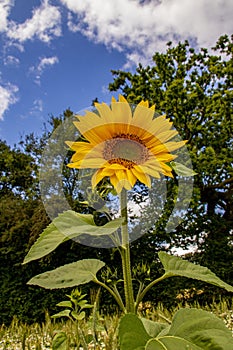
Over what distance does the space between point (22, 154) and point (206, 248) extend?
6.83 m

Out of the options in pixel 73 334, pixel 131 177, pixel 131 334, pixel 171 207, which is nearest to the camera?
pixel 131 334

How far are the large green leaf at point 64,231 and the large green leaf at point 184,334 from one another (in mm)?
117

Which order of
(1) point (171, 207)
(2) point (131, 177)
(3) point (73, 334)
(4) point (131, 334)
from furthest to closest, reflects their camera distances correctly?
(1) point (171, 207) < (3) point (73, 334) < (2) point (131, 177) < (4) point (131, 334)

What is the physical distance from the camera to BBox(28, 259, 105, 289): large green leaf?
556 millimetres

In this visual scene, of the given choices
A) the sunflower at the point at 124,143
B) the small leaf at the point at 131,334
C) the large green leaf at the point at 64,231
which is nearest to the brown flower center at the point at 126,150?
the sunflower at the point at 124,143

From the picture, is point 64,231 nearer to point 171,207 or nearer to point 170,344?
point 170,344

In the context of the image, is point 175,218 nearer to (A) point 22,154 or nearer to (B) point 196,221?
(B) point 196,221

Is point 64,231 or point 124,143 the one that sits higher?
point 124,143

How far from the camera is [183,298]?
263 inches

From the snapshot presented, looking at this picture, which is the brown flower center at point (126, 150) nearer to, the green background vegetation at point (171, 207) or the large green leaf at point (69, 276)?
the large green leaf at point (69, 276)

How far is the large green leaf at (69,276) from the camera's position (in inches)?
21.9

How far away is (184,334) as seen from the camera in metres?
0.49

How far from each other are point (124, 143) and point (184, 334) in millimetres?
304

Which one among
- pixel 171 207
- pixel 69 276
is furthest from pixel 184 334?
pixel 171 207
